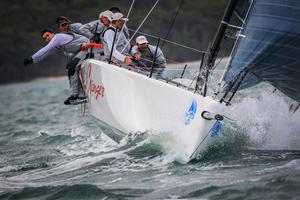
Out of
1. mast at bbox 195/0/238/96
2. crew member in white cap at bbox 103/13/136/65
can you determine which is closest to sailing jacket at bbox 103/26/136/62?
crew member in white cap at bbox 103/13/136/65

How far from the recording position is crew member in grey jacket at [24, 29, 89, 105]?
721 centimetres

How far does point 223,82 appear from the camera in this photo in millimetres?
5691

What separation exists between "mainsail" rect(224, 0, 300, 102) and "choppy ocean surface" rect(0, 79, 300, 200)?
297 mm

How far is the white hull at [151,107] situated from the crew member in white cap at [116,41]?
134 millimetres

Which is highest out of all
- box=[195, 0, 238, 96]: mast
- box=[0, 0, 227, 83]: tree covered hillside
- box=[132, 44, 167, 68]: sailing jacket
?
box=[195, 0, 238, 96]: mast

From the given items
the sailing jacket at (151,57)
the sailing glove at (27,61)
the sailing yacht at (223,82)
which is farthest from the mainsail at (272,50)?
the sailing glove at (27,61)

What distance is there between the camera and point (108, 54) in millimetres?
7320

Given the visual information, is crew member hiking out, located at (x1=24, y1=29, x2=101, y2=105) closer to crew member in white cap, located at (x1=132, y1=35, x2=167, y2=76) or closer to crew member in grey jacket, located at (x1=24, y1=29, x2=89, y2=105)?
Result: crew member in grey jacket, located at (x1=24, y1=29, x2=89, y2=105)

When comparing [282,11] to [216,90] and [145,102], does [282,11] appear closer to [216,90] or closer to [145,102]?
[216,90]

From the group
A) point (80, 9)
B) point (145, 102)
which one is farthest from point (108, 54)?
point (80, 9)

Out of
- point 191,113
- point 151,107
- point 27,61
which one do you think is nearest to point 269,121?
point 191,113

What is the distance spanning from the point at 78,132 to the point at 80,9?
36.3m

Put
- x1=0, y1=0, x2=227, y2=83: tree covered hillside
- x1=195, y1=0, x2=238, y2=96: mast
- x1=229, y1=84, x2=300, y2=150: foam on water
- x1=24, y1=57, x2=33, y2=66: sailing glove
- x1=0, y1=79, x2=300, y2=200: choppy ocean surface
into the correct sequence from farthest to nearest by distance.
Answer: x1=0, y1=0, x2=227, y2=83: tree covered hillside < x1=24, y1=57, x2=33, y2=66: sailing glove < x1=195, y1=0, x2=238, y2=96: mast < x1=229, y1=84, x2=300, y2=150: foam on water < x1=0, y1=79, x2=300, y2=200: choppy ocean surface

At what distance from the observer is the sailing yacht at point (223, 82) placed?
5.53 meters
